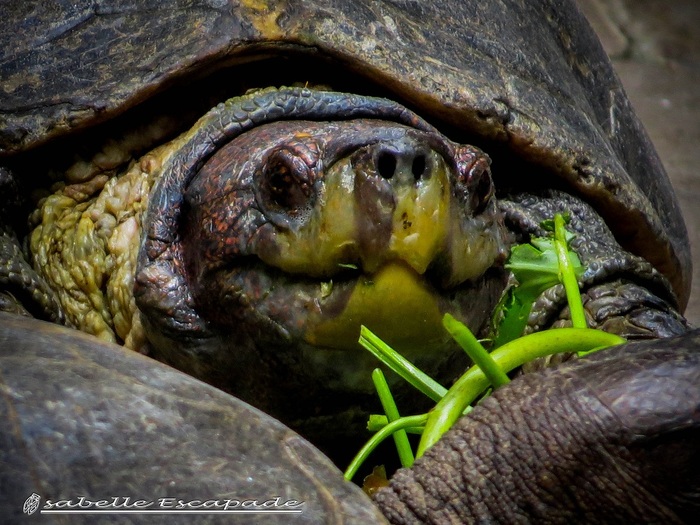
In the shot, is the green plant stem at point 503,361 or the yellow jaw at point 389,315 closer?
the green plant stem at point 503,361

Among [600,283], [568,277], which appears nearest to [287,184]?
[568,277]

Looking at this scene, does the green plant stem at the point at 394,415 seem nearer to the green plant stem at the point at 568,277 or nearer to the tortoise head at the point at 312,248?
the tortoise head at the point at 312,248

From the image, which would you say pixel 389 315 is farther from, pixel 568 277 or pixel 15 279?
pixel 15 279

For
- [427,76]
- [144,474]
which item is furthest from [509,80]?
[144,474]

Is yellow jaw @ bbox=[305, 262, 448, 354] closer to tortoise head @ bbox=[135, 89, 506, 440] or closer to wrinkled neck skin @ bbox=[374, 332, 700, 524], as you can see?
tortoise head @ bbox=[135, 89, 506, 440]

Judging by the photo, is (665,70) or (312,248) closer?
(312,248)
